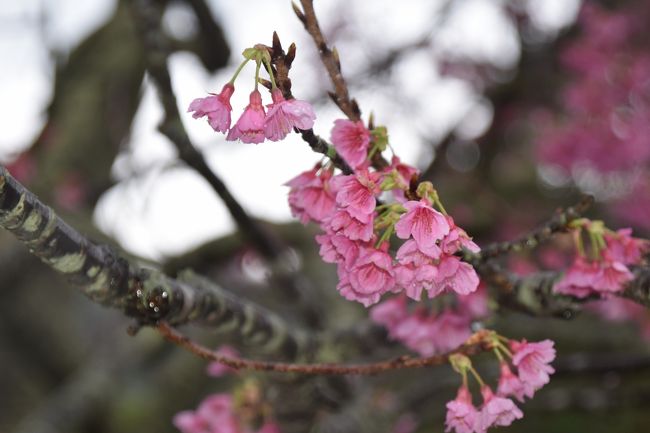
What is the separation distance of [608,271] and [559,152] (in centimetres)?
331

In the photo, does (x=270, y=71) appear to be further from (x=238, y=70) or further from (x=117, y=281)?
(x=117, y=281)

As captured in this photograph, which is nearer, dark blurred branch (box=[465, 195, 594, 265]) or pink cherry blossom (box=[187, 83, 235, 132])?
pink cherry blossom (box=[187, 83, 235, 132])

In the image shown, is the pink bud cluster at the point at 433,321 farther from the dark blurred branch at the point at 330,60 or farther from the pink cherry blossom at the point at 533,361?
the dark blurred branch at the point at 330,60

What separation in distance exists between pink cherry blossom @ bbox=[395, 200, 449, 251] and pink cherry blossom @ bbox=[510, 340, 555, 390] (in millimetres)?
315

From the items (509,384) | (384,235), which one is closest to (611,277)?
(509,384)

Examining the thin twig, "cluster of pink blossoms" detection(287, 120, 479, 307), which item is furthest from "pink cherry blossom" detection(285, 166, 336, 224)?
the thin twig

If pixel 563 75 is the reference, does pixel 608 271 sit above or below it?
above

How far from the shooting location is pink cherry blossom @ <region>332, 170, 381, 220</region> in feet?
3.39

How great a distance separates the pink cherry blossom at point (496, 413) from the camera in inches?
45.3

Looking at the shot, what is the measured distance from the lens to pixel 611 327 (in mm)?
3479

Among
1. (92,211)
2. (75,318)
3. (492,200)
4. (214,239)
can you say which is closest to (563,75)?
(492,200)

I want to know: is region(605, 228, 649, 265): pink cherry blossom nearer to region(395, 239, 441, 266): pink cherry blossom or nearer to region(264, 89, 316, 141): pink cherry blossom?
region(395, 239, 441, 266): pink cherry blossom

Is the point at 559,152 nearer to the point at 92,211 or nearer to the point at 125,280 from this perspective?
the point at 92,211

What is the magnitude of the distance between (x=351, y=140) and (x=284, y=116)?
20cm
